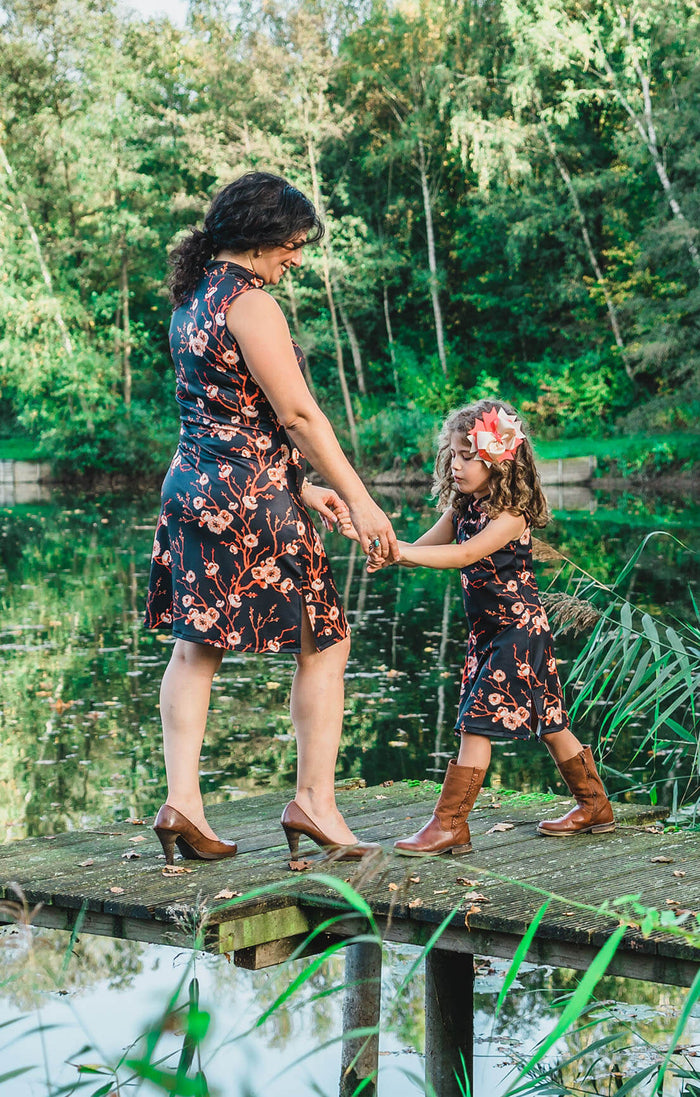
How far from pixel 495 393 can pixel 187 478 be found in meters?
31.4

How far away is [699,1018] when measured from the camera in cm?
441

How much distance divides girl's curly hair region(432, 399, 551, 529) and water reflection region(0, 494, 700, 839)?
9.6 inches

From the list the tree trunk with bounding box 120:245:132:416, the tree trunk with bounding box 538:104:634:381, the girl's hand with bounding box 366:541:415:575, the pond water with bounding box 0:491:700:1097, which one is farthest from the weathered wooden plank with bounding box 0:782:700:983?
the tree trunk with bounding box 120:245:132:416

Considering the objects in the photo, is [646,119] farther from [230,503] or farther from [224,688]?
[230,503]

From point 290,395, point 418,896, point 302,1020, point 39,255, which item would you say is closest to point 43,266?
point 39,255

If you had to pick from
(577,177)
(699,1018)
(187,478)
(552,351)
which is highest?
(577,177)

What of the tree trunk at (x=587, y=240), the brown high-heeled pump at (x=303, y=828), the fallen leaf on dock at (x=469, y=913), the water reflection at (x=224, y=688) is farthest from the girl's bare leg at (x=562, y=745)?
the tree trunk at (x=587, y=240)

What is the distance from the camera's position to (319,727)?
3.84m

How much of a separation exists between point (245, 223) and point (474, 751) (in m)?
1.64

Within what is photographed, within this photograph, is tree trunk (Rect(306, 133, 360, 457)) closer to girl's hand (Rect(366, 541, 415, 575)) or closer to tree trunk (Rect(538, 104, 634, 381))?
tree trunk (Rect(538, 104, 634, 381))

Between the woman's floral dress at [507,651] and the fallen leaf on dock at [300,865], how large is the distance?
0.59 m

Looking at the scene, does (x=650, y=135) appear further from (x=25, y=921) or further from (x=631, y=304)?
(x=25, y=921)

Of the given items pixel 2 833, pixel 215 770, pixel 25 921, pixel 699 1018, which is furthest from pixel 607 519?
pixel 25 921

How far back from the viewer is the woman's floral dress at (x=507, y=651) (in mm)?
4016
